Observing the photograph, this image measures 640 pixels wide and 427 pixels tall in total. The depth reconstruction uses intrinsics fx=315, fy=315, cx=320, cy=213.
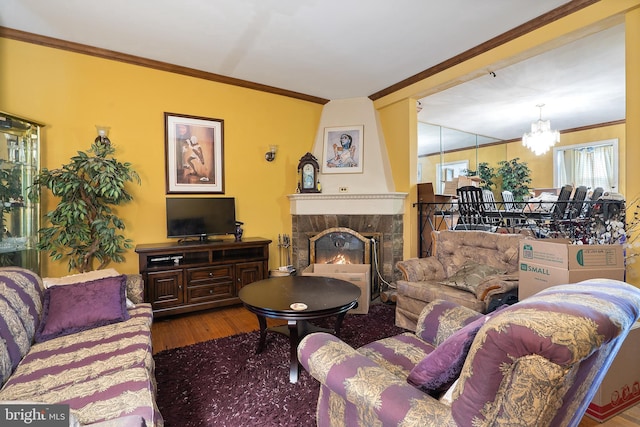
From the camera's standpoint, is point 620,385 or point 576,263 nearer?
point 620,385

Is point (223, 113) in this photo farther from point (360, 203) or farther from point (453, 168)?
point (453, 168)

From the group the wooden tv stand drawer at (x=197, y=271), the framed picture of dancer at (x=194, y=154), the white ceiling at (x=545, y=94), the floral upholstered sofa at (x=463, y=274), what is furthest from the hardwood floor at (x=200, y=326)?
the white ceiling at (x=545, y=94)

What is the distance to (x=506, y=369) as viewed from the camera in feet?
2.58

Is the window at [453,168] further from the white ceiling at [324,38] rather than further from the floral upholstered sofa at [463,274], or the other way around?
the floral upholstered sofa at [463,274]

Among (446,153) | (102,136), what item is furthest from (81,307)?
(446,153)

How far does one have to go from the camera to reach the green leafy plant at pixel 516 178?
22.8 feet

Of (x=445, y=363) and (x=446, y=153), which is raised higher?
(x=446, y=153)

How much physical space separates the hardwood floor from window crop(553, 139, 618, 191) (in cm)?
701

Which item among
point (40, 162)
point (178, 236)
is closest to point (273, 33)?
point (178, 236)

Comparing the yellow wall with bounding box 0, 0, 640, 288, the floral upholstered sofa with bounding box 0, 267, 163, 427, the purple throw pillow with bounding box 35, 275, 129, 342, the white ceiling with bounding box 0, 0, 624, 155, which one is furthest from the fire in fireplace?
the purple throw pillow with bounding box 35, 275, 129, 342

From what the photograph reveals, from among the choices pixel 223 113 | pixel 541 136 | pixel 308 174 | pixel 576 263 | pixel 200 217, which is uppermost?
pixel 223 113

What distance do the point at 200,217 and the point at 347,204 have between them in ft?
5.98

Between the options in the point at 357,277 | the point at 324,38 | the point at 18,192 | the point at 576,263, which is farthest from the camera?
the point at 357,277

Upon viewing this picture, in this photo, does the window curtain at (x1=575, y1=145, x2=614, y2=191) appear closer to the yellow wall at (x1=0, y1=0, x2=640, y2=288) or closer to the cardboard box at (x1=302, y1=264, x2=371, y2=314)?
the yellow wall at (x1=0, y1=0, x2=640, y2=288)
